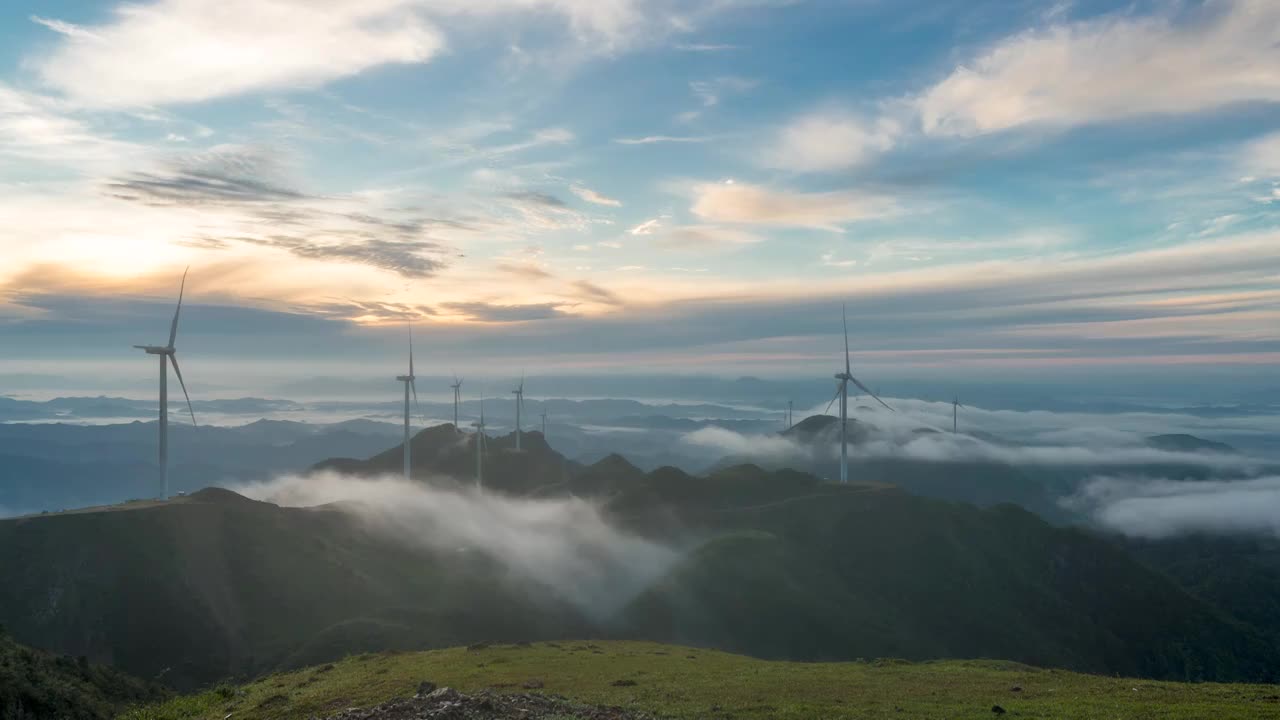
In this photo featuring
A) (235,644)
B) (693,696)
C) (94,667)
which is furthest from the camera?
(235,644)

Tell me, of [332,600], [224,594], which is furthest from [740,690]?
[224,594]

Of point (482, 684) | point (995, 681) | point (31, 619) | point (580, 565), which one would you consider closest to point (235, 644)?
point (31, 619)

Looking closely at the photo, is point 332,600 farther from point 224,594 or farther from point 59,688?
point 59,688

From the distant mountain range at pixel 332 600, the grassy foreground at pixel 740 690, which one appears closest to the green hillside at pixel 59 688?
the grassy foreground at pixel 740 690

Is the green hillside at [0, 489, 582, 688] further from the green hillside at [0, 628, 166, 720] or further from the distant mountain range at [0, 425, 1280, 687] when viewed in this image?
the green hillside at [0, 628, 166, 720]

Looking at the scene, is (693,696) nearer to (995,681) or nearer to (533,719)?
(533,719)

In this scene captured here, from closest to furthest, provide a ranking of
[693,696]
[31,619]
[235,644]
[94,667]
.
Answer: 1. [693,696]
2. [94,667]
3. [31,619]
4. [235,644]

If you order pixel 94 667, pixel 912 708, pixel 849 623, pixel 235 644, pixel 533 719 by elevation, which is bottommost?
pixel 849 623

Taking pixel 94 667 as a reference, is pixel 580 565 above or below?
below
